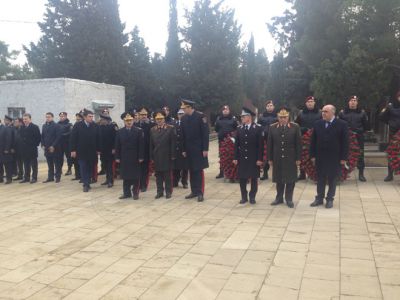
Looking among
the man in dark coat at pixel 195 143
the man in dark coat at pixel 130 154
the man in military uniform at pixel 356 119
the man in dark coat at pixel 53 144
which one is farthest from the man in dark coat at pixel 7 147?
the man in military uniform at pixel 356 119

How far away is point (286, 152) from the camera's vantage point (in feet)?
23.9

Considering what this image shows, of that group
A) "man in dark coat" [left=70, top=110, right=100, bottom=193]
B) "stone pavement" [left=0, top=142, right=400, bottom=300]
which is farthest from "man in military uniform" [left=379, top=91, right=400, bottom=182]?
"man in dark coat" [left=70, top=110, right=100, bottom=193]

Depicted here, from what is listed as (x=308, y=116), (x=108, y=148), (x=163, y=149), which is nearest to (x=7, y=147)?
(x=108, y=148)

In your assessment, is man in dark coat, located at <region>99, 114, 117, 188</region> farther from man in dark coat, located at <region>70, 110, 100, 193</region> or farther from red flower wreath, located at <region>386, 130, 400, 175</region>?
red flower wreath, located at <region>386, 130, 400, 175</region>

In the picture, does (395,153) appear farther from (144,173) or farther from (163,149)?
(144,173)

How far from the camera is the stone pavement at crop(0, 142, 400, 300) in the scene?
13.1 ft

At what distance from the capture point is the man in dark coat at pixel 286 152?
23.8ft

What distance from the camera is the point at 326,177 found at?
725 cm

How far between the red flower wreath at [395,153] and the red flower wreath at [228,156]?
342 cm

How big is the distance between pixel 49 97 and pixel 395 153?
Result: 12.0m

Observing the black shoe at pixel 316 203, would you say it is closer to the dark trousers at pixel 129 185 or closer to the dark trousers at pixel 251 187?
the dark trousers at pixel 251 187

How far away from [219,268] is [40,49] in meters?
29.5

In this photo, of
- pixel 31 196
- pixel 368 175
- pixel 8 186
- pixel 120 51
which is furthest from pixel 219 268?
pixel 120 51

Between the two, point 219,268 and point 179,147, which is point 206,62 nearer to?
point 179,147
